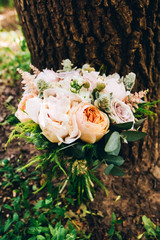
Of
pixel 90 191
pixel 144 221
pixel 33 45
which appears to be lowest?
pixel 144 221

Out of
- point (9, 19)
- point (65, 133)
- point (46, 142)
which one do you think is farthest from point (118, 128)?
point (9, 19)

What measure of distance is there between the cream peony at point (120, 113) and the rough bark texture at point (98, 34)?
46 cm

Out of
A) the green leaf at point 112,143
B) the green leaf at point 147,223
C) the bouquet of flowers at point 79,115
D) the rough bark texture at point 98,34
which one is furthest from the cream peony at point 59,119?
the green leaf at point 147,223

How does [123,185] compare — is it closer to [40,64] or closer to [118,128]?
[118,128]

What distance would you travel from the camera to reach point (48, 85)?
1.21 meters

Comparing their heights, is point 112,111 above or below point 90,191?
above

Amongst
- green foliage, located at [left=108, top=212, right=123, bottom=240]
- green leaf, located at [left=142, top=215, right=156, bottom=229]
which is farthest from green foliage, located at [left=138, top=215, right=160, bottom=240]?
green foliage, located at [left=108, top=212, right=123, bottom=240]

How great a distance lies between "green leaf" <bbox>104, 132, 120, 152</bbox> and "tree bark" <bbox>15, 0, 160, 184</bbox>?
59 cm

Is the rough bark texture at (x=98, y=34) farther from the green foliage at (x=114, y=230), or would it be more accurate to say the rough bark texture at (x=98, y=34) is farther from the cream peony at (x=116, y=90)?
the green foliage at (x=114, y=230)

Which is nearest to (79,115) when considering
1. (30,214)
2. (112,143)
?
(112,143)

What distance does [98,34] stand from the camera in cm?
138

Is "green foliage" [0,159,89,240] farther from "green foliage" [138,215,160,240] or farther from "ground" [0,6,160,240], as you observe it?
"green foliage" [138,215,160,240]

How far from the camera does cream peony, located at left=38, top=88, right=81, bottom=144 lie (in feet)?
3.51

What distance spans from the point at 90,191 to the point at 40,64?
111 cm
